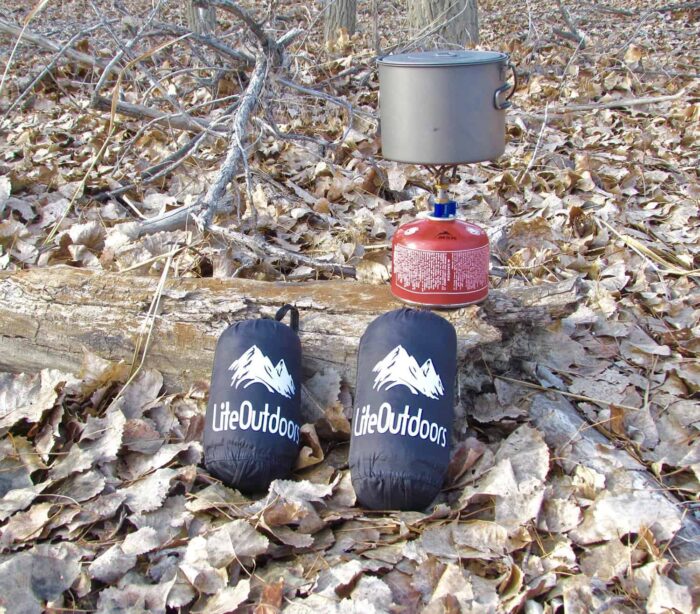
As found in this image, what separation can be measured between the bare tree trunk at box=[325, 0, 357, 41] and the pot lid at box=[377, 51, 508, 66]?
18.1 ft

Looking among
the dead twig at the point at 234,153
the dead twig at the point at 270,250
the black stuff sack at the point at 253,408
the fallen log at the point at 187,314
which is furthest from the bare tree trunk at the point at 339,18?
the black stuff sack at the point at 253,408

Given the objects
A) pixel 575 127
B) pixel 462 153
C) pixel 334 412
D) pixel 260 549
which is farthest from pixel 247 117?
pixel 575 127

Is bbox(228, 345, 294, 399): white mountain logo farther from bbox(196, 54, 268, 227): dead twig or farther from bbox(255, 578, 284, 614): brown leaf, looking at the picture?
bbox(196, 54, 268, 227): dead twig

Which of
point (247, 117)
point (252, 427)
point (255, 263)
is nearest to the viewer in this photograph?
point (252, 427)

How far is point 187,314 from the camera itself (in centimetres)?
255

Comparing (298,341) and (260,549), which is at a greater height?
(298,341)

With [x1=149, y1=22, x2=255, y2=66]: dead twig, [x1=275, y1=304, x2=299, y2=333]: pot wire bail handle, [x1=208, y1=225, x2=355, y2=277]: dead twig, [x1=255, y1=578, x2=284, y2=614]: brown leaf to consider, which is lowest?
[x1=255, y1=578, x2=284, y2=614]: brown leaf

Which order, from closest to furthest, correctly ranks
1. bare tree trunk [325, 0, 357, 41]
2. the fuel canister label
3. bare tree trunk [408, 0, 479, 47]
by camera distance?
1. the fuel canister label
2. bare tree trunk [408, 0, 479, 47]
3. bare tree trunk [325, 0, 357, 41]

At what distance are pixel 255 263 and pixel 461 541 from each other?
1.62 m

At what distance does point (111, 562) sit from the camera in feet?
6.10

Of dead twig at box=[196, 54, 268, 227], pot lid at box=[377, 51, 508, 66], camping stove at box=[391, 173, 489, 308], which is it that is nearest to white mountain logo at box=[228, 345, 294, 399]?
camping stove at box=[391, 173, 489, 308]

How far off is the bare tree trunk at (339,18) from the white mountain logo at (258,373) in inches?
241

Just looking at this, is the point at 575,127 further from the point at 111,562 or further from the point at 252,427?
the point at 111,562

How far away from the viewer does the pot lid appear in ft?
7.55
